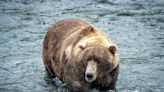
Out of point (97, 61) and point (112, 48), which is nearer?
point (97, 61)

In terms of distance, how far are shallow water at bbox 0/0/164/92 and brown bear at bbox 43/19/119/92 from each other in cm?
59

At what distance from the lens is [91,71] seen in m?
7.43

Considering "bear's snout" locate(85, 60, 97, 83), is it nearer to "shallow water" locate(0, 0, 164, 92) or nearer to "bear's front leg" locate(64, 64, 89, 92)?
"bear's front leg" locate(64, 64, 89, 92)

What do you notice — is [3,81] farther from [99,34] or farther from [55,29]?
[99,34]

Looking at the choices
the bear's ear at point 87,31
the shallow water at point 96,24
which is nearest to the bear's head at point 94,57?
the bear's ear at point 87,31

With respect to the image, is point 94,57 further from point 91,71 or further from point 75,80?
point 75,80

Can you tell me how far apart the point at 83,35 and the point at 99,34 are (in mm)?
223

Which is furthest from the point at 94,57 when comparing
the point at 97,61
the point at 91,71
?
the point at 91,71

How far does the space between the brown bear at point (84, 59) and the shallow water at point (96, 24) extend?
0.59 m

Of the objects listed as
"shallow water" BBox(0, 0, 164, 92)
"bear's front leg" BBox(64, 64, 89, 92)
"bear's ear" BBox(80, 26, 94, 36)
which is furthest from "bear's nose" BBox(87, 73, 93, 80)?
"shallow water" BBox(0, 0, 164, 92)

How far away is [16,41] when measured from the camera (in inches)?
452

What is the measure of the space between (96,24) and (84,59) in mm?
5219

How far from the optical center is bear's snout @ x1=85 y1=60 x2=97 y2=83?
7426 millimetres

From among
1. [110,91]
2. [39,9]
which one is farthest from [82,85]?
[39,9]
